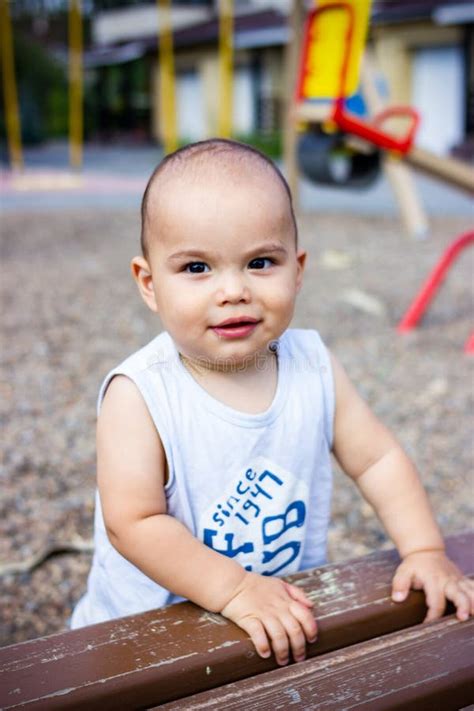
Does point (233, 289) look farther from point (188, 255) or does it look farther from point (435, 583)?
point (435, 583)

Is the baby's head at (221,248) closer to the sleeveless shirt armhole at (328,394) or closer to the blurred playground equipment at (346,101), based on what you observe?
the sleeveless shirt armhole at (328,394)

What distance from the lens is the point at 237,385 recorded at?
4.26 ft

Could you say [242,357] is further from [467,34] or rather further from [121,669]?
[467,34]

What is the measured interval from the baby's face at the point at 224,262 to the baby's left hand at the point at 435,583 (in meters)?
0.39

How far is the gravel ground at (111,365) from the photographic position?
2.55 metres

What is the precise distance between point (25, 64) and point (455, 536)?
77.0ft

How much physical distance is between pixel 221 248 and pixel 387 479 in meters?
0.48

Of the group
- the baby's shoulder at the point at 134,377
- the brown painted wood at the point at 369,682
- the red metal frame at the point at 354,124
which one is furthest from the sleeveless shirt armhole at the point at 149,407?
the red metal frame at the point at 354,124

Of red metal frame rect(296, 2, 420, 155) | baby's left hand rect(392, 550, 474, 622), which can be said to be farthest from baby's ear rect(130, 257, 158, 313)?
red metal frame rect(296, 2, 420, 155)

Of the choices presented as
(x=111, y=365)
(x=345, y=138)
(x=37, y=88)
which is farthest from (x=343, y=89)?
(x=37, y=88)

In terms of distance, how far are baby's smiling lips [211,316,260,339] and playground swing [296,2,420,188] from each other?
3621 millimetres

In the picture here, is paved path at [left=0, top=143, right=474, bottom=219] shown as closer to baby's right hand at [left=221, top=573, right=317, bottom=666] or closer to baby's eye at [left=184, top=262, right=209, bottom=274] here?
baby's eye at [left=184, top=262, right=209, bottom=274]

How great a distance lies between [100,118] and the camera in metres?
27.2

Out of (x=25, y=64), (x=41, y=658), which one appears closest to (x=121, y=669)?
(x=41, y=658)
